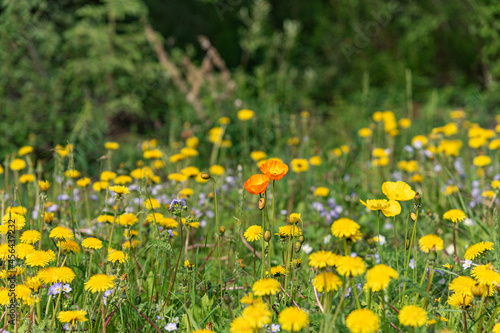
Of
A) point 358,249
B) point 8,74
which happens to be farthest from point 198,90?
point 358,249

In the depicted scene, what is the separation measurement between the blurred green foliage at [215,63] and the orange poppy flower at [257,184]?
2.22 metres

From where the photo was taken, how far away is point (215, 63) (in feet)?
18.0

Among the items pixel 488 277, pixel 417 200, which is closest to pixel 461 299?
pixel 488 277

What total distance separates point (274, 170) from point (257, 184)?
65 mm

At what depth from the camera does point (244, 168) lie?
117 inches

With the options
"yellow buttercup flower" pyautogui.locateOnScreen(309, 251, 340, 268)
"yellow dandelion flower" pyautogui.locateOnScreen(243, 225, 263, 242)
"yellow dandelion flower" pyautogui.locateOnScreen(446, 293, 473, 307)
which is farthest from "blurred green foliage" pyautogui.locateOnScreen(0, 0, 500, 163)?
"yellow buttercup flower" pyautogui.locateOnScreen(309, 251, 340, 268)

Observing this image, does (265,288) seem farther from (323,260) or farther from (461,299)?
(461,299)

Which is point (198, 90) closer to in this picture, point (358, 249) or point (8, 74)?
point (8, 74)

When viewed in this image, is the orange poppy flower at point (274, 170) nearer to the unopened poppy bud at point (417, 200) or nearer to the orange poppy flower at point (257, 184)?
the orange poppy flower at point (257, 184)

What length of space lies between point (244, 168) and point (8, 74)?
7.85 ft

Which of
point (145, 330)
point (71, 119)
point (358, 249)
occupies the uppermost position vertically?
point (145, 330)

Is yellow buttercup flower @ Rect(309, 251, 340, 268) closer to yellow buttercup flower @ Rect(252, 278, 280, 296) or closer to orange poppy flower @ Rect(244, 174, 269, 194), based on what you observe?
yellow buttercup flower @ Rect(252, 278, 280, 296)

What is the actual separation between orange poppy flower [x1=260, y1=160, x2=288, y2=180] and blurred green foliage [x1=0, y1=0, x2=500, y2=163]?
219cm

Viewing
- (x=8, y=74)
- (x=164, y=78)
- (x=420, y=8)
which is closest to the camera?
(x=8, y=74)
